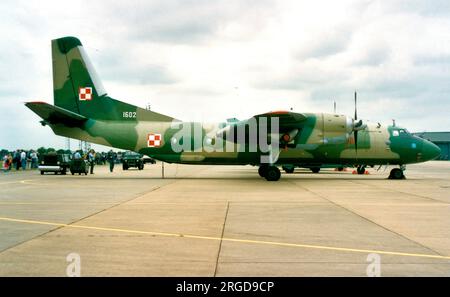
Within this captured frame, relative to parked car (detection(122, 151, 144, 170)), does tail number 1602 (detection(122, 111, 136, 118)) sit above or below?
above

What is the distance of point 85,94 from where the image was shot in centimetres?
2611

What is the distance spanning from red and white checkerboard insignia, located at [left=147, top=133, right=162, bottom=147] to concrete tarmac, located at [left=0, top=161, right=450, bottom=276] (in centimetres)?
1108

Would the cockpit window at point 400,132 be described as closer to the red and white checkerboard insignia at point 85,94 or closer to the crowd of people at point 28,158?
the red and white checkerboard insignia at point 85,94

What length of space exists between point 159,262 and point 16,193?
42.1 ft

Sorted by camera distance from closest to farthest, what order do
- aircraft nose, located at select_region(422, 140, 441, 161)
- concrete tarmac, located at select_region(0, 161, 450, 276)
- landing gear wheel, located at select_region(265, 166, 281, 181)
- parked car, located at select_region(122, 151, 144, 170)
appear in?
1. concrete tarmac, located at select_region(0, 161, 450, 276)
2. landing gear wheel, located at select_region(265, 166, 281, 181)
3. aircraft nose, located at select_region(422, 140, 441, 161)
4. parked car, located at select_region(122, 151, 144, 170)

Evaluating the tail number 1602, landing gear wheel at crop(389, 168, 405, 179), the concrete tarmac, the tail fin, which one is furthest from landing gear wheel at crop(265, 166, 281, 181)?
the concrete tarmac

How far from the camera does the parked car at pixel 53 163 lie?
31.5 metres

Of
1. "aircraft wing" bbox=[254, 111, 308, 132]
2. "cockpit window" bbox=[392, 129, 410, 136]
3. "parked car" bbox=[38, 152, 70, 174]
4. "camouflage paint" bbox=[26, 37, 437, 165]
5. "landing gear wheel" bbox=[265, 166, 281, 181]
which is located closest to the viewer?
"aircraft wing" bbox=[254, 111, 308, 132]

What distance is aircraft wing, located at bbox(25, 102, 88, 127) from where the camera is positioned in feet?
77.5

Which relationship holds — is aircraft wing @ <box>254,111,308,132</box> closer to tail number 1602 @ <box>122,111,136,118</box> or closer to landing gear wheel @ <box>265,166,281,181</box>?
landing gear wheel @ <box>265,166,281,181</box>

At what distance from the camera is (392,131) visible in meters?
26.1

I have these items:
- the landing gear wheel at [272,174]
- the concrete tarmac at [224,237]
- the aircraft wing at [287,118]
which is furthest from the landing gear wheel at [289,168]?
the concrete tarmac at [224,237]
